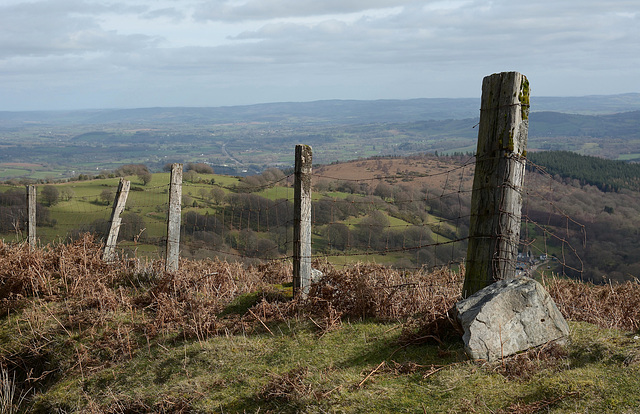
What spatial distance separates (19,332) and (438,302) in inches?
241

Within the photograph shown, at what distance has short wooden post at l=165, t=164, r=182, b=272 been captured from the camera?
30.5 ft

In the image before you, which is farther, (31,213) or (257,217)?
(257,217)

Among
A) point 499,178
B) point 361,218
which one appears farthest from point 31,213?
point 499,178

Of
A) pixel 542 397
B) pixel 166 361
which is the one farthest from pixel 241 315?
pixel 542 397

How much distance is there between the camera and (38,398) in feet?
20.2

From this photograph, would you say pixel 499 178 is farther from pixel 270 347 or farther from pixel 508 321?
pixel 270 347

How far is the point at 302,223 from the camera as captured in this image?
738 centimetres

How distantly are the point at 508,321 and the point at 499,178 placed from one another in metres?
1.69

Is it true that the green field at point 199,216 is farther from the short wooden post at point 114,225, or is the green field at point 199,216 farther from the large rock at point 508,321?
the large rock at point 508,321

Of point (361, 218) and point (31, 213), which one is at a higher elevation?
point (31, 213)

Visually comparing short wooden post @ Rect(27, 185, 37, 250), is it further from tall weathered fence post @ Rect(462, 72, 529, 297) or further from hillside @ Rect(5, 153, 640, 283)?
tall weathered fence post @ Rect(462, 72, 529, 297)

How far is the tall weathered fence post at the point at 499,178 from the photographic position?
5844 mm

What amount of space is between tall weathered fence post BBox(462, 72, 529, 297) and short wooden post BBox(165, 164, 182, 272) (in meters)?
5.57

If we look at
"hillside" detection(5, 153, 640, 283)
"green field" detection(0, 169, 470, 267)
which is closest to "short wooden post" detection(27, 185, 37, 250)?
"hillside" detection(5, 153, 640, 283)
